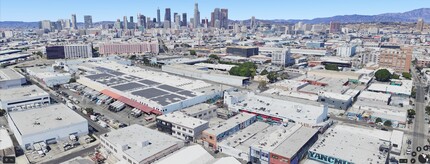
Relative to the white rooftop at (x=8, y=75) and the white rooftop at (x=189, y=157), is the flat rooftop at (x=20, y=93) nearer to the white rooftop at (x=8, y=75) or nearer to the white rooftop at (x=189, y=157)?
the white rooftop at (x=8, y=75)

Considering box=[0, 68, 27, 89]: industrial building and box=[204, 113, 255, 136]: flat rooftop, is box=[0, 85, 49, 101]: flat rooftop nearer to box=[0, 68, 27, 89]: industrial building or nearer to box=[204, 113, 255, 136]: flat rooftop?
box=[0, 68, 27, 89]: industrial building

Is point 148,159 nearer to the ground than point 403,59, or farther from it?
nearer to the ground

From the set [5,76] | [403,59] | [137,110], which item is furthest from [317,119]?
[5,76]

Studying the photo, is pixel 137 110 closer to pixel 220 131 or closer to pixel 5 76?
pixel 220 131

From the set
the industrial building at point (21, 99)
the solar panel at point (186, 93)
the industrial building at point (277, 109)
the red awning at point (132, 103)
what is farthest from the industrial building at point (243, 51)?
the industrial building at point (21, 99)

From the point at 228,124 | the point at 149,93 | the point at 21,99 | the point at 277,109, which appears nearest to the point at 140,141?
the point at 228,124

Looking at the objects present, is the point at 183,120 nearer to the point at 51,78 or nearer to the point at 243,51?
the point at 51,78

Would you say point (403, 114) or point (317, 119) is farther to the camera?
point (403, 114)
